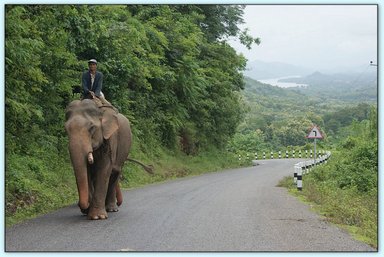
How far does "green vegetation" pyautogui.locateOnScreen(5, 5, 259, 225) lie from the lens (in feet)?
35.7

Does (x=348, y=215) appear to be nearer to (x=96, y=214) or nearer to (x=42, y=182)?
(x=96, y=214)

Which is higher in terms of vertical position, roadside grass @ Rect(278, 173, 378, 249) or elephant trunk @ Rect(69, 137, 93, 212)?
elephant trunk @ Rect(69, 137, 93, 212)

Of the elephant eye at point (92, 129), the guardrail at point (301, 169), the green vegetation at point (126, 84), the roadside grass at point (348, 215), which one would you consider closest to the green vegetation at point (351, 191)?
the roadside grass at point (348, 215)

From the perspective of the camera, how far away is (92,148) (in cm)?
1005

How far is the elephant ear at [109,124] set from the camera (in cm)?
1041

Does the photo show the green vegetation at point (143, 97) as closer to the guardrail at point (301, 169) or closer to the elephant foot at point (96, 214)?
the guardrail at point (301, 169)

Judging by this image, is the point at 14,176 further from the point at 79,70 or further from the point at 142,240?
the point at 79,70

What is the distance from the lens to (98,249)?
7500 mm

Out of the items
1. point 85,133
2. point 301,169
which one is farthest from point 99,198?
point 301,169

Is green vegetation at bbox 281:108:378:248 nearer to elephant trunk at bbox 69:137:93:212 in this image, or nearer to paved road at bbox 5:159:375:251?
paved road at bbox 5:159:375:251

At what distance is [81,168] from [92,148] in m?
0.59

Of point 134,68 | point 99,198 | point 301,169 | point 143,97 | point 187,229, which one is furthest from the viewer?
point 143,97

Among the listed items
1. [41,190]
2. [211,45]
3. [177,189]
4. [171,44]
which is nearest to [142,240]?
[41,190]

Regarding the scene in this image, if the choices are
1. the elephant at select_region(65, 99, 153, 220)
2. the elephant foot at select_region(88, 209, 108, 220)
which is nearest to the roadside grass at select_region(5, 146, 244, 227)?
the elephant foot at select_region(88, 209, 108, 220)
